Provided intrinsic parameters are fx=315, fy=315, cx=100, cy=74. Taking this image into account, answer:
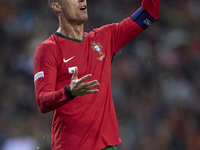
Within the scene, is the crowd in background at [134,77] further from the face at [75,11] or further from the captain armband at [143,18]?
the face at [75,11]

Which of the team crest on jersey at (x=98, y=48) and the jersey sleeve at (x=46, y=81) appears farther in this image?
the team crest on jersey at (x=98, y=48)

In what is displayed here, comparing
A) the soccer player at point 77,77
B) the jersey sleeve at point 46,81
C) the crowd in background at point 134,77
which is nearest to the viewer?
the jersey sleeve at point 46,81

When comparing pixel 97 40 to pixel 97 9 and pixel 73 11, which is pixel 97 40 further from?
pixel 97 9

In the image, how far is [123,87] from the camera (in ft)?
18.4

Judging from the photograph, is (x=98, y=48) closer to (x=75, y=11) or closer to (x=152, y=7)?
(x=75, y=11)

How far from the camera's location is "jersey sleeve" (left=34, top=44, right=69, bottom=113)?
2.08 m

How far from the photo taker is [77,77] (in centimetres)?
221

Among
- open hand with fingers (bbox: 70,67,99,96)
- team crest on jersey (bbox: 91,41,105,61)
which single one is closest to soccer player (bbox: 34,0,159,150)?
team crest on jersey (bbox: 91,41,105,61)

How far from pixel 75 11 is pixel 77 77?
605mm

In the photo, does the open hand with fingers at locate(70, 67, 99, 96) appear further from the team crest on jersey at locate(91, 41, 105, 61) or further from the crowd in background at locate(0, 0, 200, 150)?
the crowd in background at locate(0, 0, 200, 150)

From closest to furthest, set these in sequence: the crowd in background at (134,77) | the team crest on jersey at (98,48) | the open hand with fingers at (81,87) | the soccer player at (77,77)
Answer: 1. the open hand with fingers at (81,87)
2. the soccer player at (77,77)
3. the team crest on jersey at (98,48)
4. the crowd in background at (134,77)

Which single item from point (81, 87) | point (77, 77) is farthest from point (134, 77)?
point (81, 87)

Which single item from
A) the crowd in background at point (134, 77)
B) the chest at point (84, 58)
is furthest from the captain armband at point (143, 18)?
the crowd in background at point (134, 77)

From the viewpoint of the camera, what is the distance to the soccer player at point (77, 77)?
2295 mm
